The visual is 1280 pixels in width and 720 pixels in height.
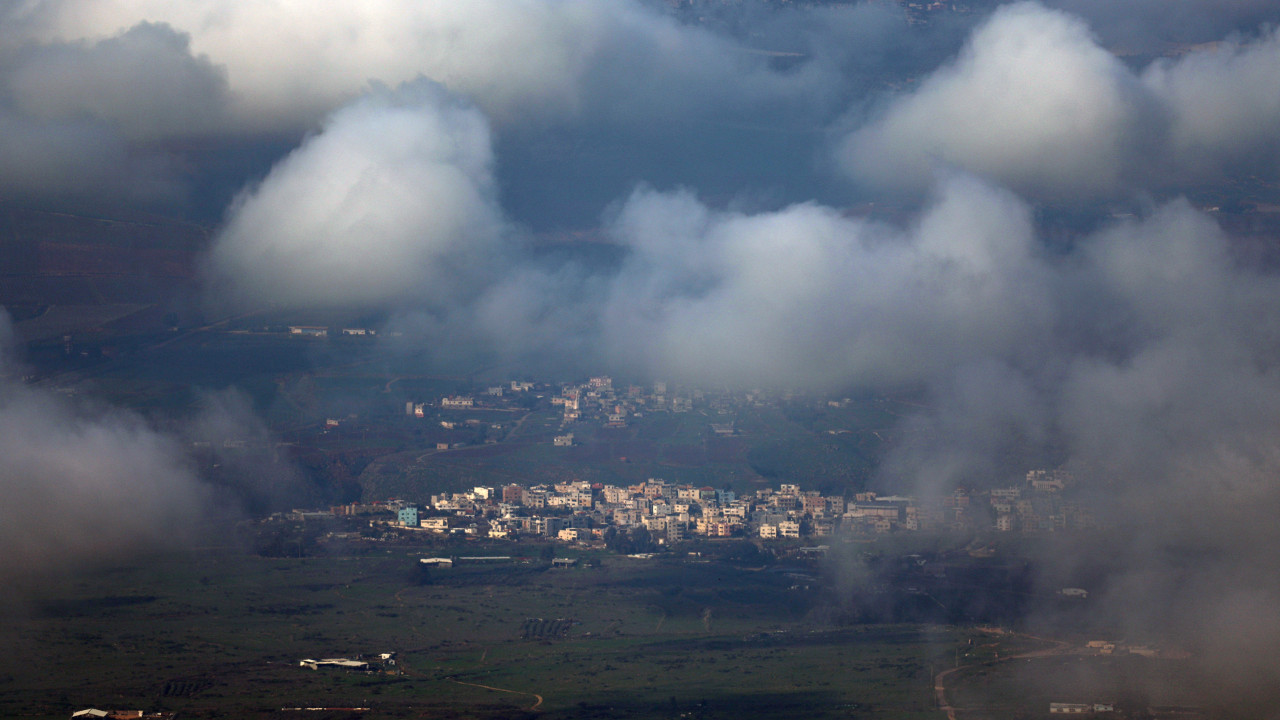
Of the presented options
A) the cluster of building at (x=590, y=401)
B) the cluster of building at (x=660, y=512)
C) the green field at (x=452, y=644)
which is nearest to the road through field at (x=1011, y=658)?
the green field at (x=452, y=644)

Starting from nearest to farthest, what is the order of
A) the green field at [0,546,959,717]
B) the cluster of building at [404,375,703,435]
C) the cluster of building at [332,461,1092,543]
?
the green field at [0,546,959,717] < the cluster of building at [332,461,1092,543] < the cluster of building at [404,375,703,435]

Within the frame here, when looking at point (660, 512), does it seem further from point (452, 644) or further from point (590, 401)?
point (452, 644)

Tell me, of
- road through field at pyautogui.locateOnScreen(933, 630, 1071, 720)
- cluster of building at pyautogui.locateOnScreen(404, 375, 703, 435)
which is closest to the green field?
road through field at pyautogui.locateOnScreen(933, 630, 1071, 720)

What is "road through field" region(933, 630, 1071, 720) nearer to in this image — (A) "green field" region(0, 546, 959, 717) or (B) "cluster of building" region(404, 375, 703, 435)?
(A) "green field" region(0, 546, 959, 717)

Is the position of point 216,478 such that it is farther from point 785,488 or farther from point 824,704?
point 824,704

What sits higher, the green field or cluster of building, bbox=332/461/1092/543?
cluster of building, bbox=332/461/1092/543

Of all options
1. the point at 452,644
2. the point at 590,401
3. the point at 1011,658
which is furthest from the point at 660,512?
the point at 1011,658

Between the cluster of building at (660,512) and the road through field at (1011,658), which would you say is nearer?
the road through field at (1011,658)

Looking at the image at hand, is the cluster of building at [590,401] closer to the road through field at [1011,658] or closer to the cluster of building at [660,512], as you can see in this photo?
the cluster of building at [660,512]
